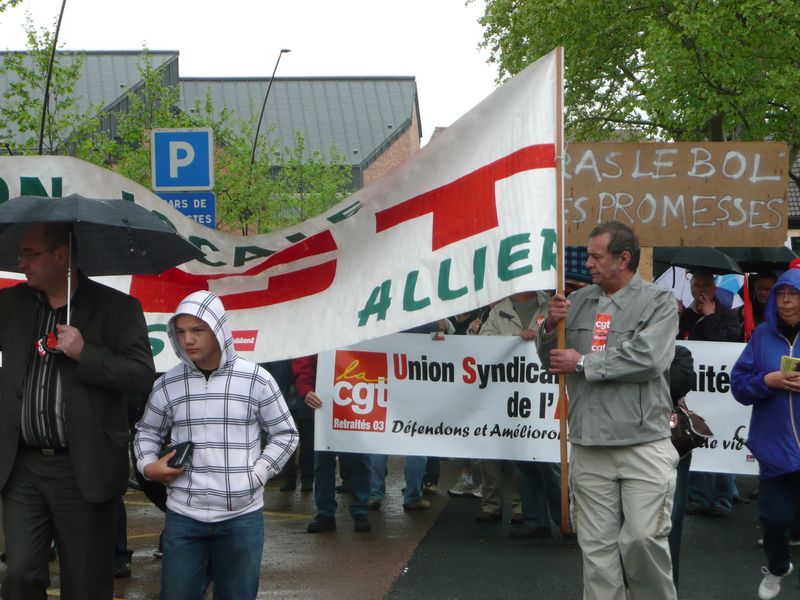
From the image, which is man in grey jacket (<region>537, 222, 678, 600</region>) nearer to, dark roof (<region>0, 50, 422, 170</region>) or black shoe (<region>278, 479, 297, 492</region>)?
black shoe (<region>278, 479, 297, 492</region>)

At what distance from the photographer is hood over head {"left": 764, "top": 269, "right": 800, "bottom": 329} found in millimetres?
6129

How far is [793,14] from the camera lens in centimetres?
2192

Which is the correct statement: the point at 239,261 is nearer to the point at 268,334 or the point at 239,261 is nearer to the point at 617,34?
the point at 268,334

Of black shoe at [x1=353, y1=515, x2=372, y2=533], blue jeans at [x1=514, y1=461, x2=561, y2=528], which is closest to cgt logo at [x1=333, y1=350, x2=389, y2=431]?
black shoe at [x1=353, y1=515, x2=372, y2=533]

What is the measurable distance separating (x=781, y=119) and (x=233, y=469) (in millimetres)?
23124

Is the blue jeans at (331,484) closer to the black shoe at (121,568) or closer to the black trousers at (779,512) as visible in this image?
the black shoe at (121,568)

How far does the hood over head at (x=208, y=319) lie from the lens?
14.5ft

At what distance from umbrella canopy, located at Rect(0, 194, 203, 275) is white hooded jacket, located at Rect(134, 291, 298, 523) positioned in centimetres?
52

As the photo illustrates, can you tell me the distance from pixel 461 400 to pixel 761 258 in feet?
16.1

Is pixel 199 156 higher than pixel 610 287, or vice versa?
pixel 199 156

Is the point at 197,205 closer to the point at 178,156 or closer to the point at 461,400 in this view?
the point at 178,156

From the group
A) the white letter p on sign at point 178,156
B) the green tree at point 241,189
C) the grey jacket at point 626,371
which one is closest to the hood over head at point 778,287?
the grey jacket at point 626,371

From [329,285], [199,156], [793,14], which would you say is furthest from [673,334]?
[793,14]

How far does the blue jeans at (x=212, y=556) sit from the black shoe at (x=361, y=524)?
3918mm
